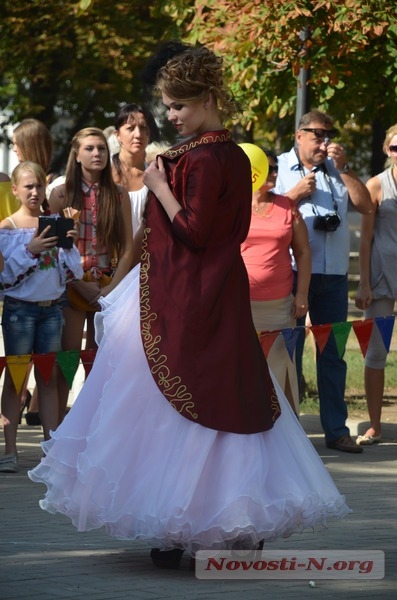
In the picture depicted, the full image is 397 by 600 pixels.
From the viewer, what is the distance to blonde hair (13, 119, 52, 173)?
960cm

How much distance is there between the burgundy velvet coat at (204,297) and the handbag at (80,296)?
3.40 meters

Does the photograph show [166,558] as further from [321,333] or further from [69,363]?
[321,333]

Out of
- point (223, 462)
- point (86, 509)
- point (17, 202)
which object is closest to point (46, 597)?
point (86, 509)

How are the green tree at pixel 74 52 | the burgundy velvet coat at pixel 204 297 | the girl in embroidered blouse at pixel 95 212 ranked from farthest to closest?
the green tree at pixel 74 52
the girl in embroidered blouse at pixel 95 212
the burgundy velvet coat at pixel 204 297

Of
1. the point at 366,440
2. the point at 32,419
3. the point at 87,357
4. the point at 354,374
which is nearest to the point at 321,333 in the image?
the point at 366,440

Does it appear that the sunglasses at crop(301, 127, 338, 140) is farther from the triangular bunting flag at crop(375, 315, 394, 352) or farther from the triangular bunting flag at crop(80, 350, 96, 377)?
the triangular bunting flag at crop(80, 350, 96, 377)

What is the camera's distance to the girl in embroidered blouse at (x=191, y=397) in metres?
5.55

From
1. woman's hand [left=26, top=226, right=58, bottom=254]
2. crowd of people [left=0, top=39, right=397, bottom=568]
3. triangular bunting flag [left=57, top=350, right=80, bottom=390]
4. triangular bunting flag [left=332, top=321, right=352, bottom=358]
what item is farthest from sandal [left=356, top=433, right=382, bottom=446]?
crowd of people [left=0, top=39, right=397, bottom=568]

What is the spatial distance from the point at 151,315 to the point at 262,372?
537 mm

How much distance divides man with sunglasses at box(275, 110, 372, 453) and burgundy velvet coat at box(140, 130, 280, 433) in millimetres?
3927

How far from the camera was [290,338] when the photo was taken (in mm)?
9453

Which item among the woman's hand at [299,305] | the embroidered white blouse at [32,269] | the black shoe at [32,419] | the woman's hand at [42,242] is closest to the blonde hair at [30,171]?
the embroidered white blouse at [32,269]

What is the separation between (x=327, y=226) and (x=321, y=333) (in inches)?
29.8

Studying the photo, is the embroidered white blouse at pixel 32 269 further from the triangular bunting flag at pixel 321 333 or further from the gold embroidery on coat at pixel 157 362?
the gold embroidery on coat at pixel 157 362
